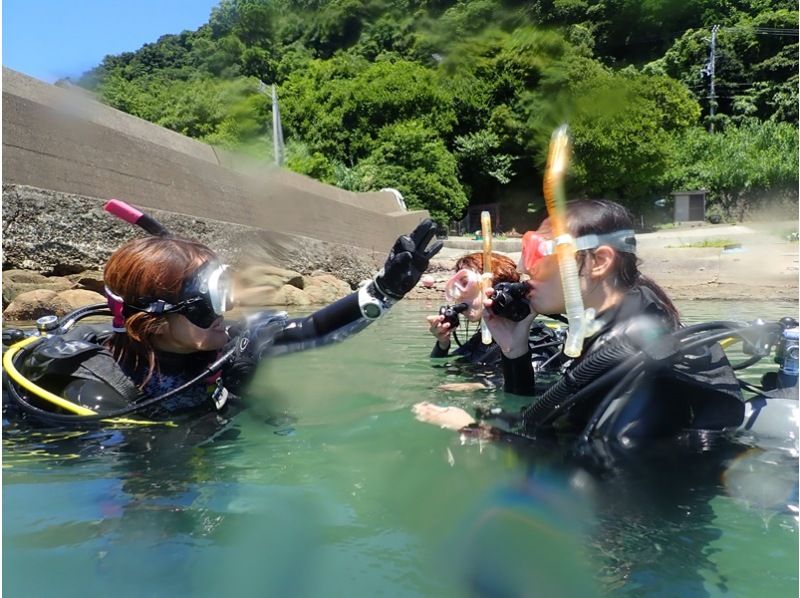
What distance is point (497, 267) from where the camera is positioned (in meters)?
3.78

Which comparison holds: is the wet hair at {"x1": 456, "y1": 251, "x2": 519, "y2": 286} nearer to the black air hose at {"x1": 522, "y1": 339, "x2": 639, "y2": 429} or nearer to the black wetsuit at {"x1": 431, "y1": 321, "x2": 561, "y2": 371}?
the black wetsuit at {"x1": 431, "y1": 321, "x2": 561, "y2": 371}

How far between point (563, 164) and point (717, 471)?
1.07m

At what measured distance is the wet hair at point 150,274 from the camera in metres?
2.33

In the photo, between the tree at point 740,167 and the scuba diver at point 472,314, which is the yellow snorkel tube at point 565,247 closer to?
the scuba diver at point 472,314

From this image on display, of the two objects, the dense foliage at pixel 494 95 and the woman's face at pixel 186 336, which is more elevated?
the dense foliage at pixel 494 95

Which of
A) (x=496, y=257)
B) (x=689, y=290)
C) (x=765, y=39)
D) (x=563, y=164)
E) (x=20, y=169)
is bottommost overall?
(x=689, y=290)

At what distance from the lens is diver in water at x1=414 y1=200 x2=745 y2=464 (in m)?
1.80

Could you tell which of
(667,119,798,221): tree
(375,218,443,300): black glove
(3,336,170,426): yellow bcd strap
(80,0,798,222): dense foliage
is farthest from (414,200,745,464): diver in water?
(667,119,798,221): tree

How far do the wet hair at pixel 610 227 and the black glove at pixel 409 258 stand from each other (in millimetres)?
431

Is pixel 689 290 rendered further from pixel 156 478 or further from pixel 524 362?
pixel 156 478

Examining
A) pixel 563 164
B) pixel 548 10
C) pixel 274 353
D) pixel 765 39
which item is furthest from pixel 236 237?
pixel 765 39

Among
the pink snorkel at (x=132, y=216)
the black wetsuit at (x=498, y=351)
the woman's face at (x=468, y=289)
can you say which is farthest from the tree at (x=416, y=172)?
the pink snorkel at (x=132, y=216)

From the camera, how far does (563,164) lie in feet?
5.66

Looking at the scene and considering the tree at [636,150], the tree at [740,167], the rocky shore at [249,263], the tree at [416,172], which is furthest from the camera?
the tree at [740,167]
